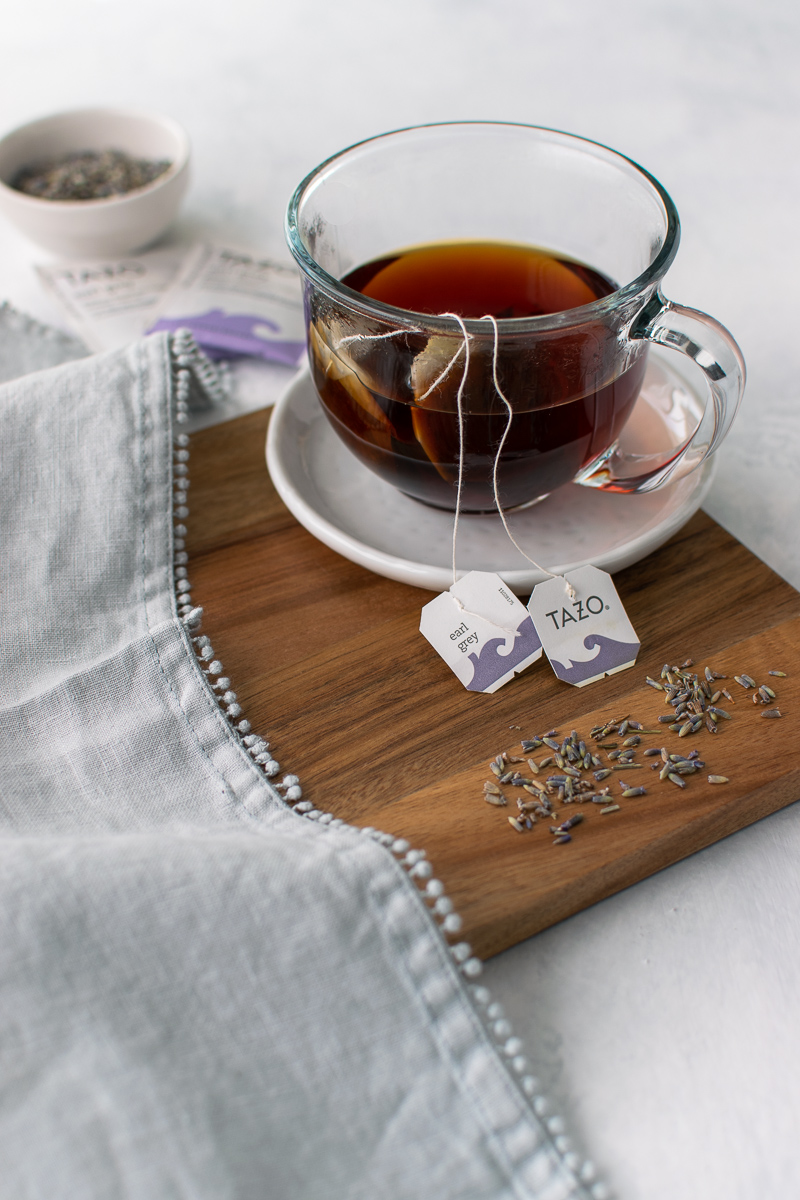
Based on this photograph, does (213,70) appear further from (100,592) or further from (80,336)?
(100,592)

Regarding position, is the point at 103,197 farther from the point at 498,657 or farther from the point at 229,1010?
the point at 229,1010

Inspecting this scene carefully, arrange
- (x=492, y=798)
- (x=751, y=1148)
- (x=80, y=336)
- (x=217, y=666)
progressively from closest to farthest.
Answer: (x=751, y=1148), (x=492, y=798), (x=217, y=666), (x=80, y=336)

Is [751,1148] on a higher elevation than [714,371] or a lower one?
lower

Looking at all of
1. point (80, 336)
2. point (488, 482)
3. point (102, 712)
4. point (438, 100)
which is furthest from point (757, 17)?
point (102, 712)

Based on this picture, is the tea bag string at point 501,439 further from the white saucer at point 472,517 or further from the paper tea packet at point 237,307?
the paper tea packet at point 237,307

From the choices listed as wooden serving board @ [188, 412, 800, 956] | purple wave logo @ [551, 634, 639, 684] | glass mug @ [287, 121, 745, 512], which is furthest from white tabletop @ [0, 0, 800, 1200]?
glass mug @ [287, 121, 745, 512]

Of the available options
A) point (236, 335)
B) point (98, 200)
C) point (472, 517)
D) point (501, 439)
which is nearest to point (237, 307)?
point (236, 335)
